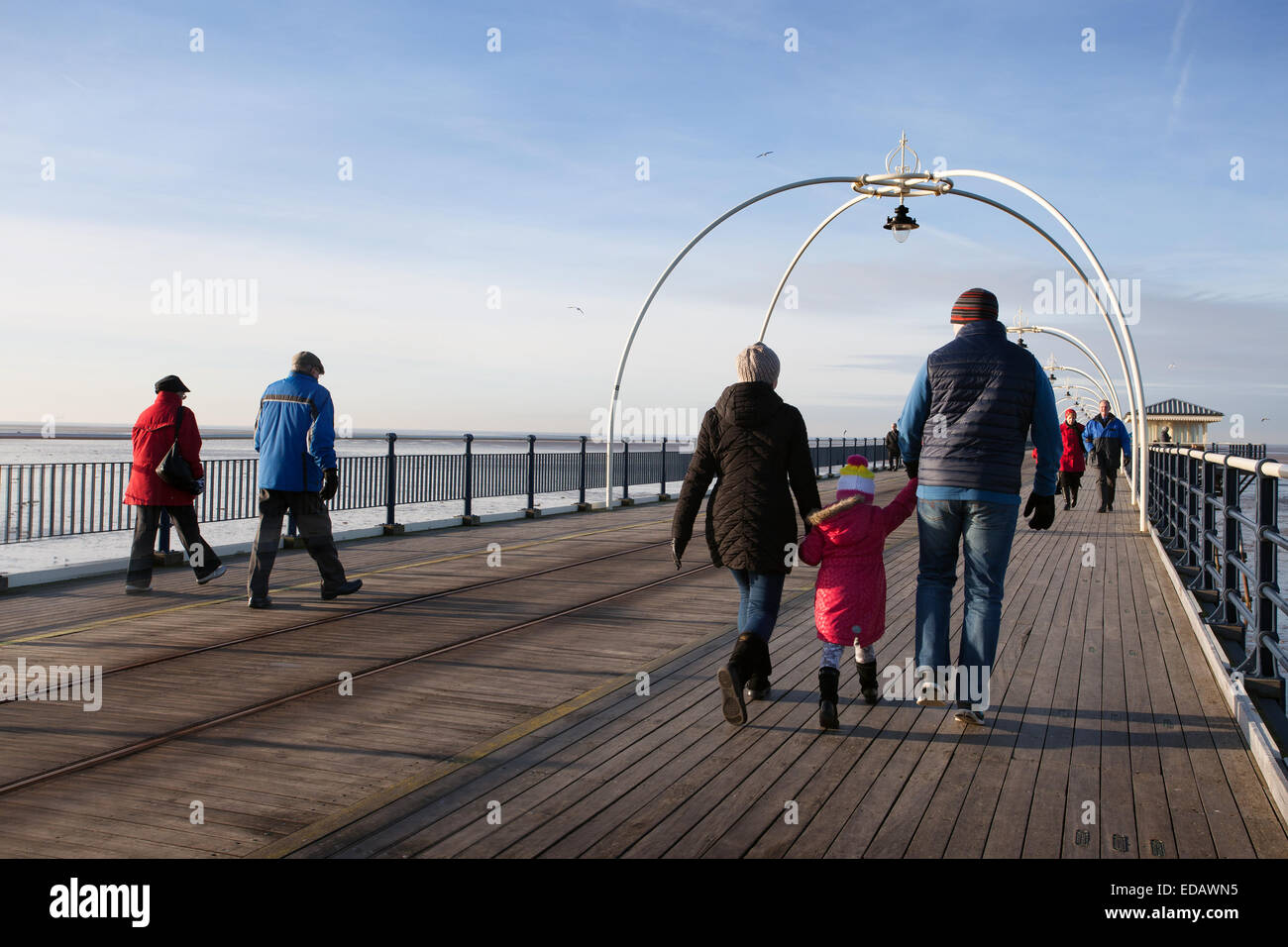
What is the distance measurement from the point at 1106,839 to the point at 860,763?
3.58 ft

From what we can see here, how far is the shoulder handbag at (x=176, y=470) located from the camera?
9.04m

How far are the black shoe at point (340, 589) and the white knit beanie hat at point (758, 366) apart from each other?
4.94 meters

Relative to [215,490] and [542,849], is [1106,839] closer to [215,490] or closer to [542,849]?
[542,849]

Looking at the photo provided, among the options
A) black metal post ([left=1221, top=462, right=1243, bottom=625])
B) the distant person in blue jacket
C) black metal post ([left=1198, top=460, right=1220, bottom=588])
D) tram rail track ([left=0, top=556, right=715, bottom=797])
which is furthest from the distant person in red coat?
the distant person in blue jacket

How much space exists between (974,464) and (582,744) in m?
2.31

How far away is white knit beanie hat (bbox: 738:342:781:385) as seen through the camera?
5.16 m

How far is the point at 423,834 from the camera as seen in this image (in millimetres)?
3699

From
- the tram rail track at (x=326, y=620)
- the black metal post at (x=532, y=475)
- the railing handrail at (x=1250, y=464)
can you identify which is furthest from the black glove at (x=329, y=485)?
the black metal post at (x=532, y=475)

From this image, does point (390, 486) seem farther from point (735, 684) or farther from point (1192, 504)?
point (735, 684)

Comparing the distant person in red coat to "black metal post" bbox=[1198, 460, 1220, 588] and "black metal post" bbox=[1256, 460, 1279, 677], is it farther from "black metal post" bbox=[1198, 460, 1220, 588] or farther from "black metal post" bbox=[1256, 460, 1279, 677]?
"black metal post" bbox=[1198, 460, 1220, 588]

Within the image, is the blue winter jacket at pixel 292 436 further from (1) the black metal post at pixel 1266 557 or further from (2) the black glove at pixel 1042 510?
(1) the black metal post at pixel 1266 557

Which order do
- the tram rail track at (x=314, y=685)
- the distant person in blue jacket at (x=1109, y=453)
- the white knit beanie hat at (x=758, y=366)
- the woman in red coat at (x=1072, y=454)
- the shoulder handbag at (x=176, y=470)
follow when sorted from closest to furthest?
the tram rail track at (x=314, y=685) < the white knit beanie hat at (x=758, y=366) < the shoulder handbag at (x=176, y=470) < the woman in red coat at (x=1072, y=454) < the distant person in blue jacket at (x=1109, y=453)

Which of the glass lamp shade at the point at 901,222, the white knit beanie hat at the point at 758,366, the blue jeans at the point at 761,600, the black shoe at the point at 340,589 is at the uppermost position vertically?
the glass lamp shade at the point at 901,222
